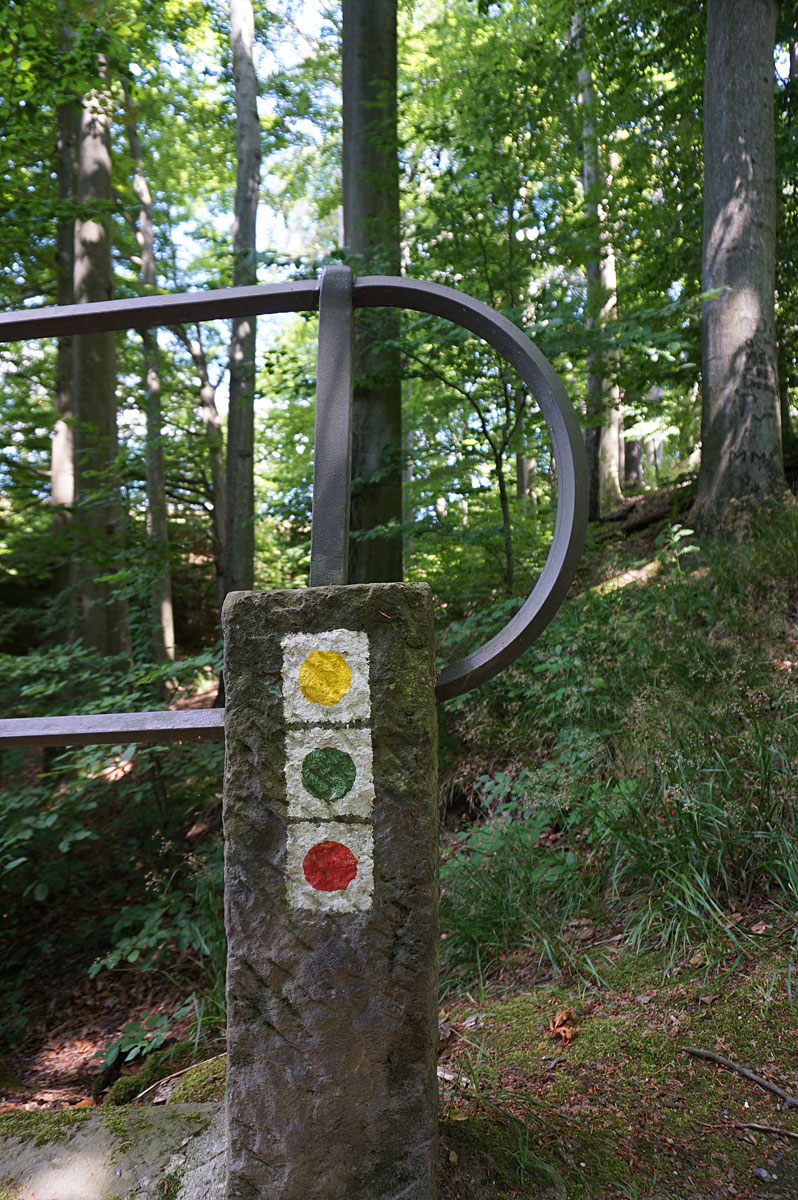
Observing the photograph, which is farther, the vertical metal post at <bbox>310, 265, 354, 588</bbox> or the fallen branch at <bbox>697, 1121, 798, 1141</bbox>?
the fallen branch at <bbox>697, 1121, 798, 1141</bbox>

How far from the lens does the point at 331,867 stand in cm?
129

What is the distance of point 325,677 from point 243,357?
5.73 m

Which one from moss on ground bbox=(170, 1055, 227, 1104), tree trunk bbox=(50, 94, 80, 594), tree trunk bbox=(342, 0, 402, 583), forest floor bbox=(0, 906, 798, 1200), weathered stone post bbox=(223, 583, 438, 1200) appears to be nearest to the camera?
weathered stone post bbox=(223, 583, 438, 1200)

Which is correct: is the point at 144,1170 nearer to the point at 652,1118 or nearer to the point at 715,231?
the point at 652,1118

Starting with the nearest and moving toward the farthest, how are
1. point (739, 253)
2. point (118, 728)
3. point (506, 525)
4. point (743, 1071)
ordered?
1. point (118, 728)
2. point (743, 1071)
3. point (506, 525)
4. point (739, 253)

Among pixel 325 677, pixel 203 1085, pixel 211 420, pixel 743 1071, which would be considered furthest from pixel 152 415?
pixel 743 1071

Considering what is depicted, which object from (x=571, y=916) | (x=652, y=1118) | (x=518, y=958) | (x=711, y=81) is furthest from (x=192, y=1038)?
(x=711, y=81)

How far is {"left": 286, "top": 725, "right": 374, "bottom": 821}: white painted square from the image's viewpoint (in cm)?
129

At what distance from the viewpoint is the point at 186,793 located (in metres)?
5.11

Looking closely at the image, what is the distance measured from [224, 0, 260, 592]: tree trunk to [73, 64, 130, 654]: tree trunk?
3.20ft

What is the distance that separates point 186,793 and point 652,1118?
155 inches

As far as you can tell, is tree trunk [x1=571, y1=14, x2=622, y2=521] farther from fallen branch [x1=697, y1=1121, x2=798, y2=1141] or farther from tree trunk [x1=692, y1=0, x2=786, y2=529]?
fallen branch [x1=697, y1=1121, x2=798, y2=1141]

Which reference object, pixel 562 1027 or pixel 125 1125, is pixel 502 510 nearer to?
pixel 562 1027

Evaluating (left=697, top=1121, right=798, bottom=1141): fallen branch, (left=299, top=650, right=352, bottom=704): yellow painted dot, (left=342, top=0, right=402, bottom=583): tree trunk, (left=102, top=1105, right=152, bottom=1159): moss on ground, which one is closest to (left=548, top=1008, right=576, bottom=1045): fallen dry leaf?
(left=697, top=1121, right=798, bottom=1141): fallen branch
